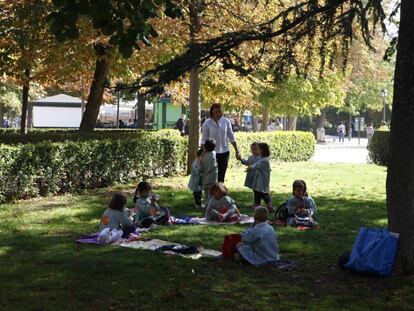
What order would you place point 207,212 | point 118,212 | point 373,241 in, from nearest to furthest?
point 373,241
point 118,212
point 207,212

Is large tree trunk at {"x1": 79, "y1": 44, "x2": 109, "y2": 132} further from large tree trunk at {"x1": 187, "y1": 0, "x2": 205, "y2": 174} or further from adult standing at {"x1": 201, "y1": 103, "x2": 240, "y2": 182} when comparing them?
adult standing at {"x1": 201, "y1": 103, "x2": 240, "y2": 182}

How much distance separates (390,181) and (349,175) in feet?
38.0

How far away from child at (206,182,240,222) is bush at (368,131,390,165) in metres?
14.7

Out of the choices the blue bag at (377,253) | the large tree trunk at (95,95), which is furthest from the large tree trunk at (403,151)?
the large tree trunk at (95,95)

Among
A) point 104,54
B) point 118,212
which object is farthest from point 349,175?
point 118,212

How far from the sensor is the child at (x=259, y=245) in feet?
21.8

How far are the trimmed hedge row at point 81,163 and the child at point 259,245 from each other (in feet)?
18.5

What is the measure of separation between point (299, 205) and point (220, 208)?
1.19m

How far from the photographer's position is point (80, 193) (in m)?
12.5

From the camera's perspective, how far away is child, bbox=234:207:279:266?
6.64 metres

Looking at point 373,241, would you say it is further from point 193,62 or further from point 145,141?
point 145,141

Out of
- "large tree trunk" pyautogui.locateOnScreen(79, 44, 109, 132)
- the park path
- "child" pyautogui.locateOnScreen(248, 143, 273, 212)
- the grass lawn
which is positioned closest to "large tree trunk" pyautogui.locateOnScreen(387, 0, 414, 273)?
the grass lawn

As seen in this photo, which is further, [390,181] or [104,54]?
[104,54]

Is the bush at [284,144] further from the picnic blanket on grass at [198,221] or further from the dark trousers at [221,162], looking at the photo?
the picnic blanket on grass at [198,221]
